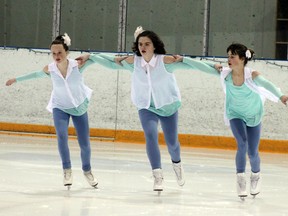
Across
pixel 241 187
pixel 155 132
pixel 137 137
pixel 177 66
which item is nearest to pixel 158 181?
pixel 155 132

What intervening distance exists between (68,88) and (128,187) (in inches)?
44.9

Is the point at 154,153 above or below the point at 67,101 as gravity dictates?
below

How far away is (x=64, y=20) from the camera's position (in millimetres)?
17641

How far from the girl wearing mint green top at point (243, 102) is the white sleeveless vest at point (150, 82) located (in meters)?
0.59

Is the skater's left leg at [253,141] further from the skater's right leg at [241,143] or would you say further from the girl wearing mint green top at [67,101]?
the girl wearing mint green top at [67,101]

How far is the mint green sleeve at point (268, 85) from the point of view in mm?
7602

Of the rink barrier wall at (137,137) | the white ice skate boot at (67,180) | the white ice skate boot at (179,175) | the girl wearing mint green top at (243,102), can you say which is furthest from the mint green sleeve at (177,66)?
the rink barrier wall at (137,137)

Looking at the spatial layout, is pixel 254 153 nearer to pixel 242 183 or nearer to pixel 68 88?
pixel 242 183

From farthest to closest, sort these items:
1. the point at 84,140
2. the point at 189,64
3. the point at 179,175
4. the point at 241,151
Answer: the point at 179,175 → the point at 84,140 → the point at 189,64 → the point at 241,151

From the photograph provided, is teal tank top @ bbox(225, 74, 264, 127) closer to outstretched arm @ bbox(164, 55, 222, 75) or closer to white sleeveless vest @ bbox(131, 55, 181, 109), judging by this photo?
outstretched arm @ bbox(164, 55, 222, 75)

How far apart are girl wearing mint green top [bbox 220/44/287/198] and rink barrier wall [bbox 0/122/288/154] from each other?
5946mm

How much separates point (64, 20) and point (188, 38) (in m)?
2.66

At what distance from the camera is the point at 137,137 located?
48.4ft

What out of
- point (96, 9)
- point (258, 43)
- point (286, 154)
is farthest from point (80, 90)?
point (96, 9)
